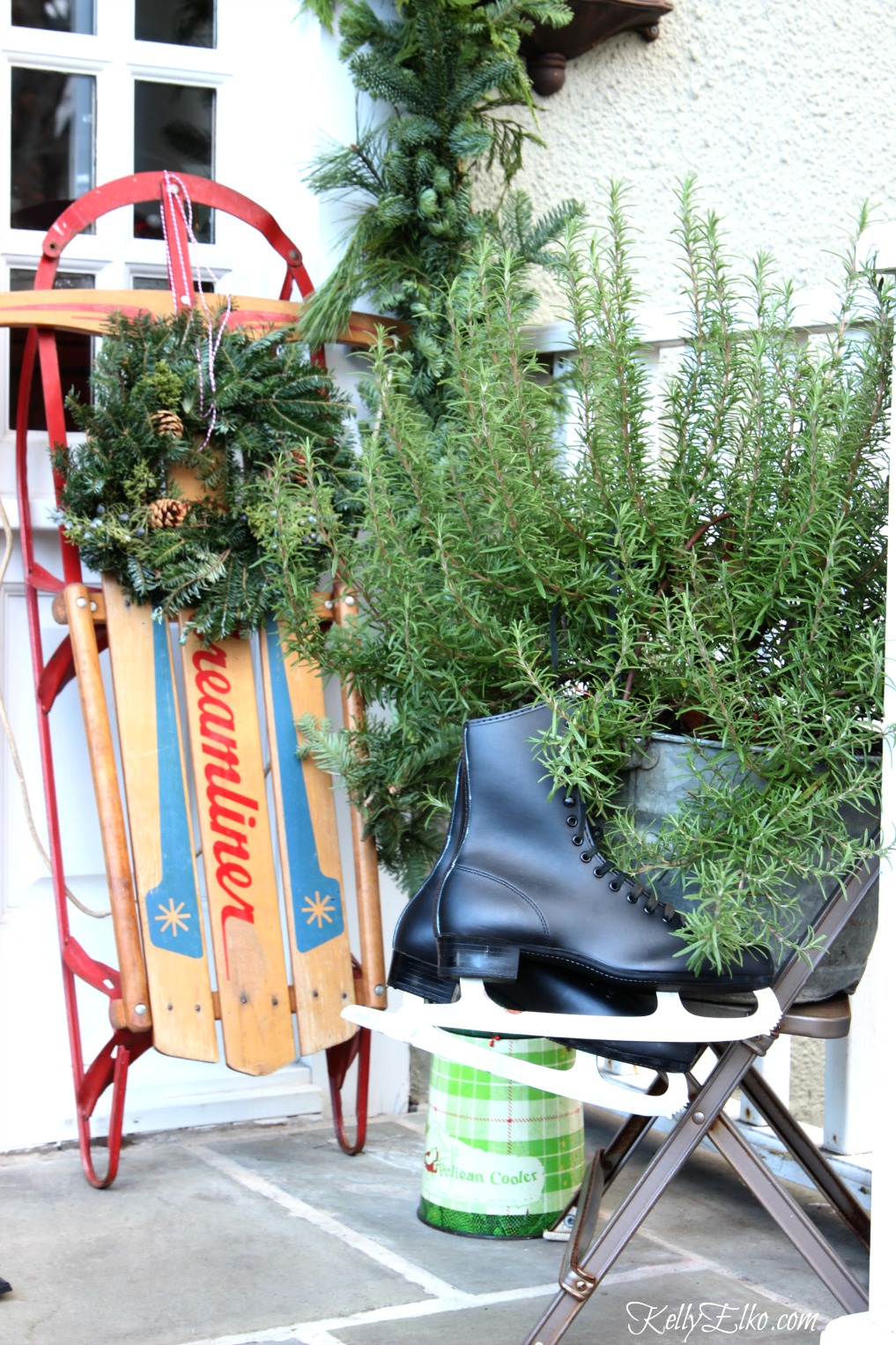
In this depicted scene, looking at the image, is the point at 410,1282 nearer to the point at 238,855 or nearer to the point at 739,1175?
the point at 739,1175

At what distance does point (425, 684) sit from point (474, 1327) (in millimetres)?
851

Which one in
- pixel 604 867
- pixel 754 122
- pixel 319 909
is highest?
pixel 754 122

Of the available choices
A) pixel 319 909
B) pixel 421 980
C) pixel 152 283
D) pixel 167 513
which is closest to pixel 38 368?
pixel 152 283

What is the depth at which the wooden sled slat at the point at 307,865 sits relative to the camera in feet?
7.53

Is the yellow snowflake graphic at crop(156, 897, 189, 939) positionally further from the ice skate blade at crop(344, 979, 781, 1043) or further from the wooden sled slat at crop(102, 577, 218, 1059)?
the ice skate blade at crop(344, 979, 781, 1043)

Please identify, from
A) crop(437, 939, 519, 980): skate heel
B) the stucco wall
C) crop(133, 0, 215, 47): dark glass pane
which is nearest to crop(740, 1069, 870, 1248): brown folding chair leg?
crop(437, 939, 519, 980): skate heel

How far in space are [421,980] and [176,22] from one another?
1995mm

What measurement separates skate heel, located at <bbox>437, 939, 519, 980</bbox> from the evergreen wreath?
98cm

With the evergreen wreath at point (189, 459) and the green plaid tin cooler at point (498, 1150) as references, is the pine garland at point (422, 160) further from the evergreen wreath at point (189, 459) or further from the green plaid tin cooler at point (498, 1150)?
the green plaid tin cooler at point (498, 1150)

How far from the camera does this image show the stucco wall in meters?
2.98

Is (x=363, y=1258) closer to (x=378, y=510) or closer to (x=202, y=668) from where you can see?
(x=202, y=668)

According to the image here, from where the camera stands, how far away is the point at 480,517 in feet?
4.85

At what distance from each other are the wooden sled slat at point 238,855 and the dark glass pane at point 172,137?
896mm

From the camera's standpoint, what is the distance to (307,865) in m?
2.33
